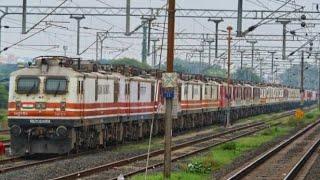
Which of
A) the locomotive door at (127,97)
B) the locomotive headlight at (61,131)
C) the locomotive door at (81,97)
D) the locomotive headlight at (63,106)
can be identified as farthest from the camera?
the locomotive door at (127,97)

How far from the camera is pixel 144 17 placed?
179ft

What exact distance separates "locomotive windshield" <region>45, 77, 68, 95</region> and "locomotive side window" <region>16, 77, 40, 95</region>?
394 millimetres

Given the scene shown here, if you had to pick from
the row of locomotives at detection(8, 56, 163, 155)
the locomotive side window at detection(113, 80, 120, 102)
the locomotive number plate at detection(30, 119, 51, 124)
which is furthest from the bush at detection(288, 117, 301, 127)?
the locomotive number plate at detection(30, 119, 51, 124)

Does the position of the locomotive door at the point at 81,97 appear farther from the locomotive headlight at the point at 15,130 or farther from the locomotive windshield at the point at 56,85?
the locomotive headlight at the point at 15,130

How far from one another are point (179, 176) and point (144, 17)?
3545 centimetres

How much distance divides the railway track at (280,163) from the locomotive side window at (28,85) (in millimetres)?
7963

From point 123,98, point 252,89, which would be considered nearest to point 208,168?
point 123,98

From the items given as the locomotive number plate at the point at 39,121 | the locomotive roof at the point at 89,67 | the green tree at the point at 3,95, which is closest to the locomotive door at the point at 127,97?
the locomotive roof at the point at 89,67

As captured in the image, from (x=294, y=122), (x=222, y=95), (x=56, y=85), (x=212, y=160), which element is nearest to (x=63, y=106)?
(x=56, y=85)

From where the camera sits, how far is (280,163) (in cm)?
2661

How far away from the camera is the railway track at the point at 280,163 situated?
865 inches

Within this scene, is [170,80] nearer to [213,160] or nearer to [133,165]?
[133,165]

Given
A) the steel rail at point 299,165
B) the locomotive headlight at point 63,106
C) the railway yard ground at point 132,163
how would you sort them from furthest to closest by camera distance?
the locomotive headlight at point 63,106
the steel rail at point 299,165
the railway yard ground at point 132,163

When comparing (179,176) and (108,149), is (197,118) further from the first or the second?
(179,176)
